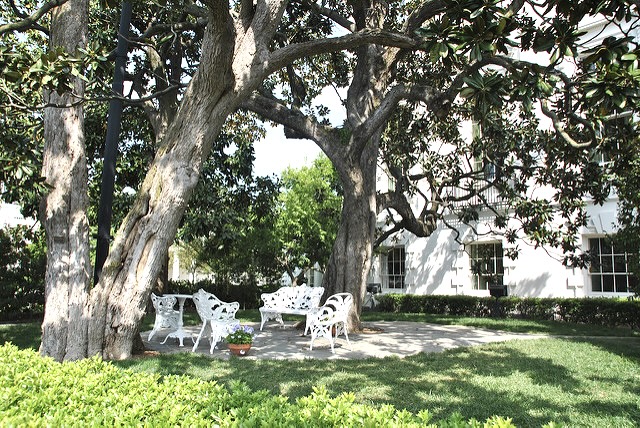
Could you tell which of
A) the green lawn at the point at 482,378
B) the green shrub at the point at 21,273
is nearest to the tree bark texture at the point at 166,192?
the green lawn at the point at 482,378

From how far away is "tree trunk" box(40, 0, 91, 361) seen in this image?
21.4 ft

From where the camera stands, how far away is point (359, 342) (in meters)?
9.74

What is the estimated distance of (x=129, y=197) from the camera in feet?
44.1

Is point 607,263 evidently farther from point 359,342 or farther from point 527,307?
point 359,342

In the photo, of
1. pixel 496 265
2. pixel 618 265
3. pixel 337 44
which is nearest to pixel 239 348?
pixel 337 44

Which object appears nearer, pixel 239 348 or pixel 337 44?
pixel 337 44

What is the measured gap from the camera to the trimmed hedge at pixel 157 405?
2502 millimetres

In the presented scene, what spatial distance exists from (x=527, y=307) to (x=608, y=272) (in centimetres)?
264

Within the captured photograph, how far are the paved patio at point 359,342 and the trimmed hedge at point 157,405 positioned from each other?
15.4 ft

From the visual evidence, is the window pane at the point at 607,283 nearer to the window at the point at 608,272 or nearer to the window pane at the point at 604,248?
the window at the point at 608,272

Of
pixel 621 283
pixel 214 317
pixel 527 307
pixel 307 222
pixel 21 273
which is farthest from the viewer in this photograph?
pixel 307 222

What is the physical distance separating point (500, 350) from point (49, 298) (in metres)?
7.03

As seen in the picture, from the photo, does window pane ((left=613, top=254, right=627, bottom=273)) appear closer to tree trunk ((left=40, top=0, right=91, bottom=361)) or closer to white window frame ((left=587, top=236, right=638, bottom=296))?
white window frame ((left=587, top=236, right=638, bottom=296))

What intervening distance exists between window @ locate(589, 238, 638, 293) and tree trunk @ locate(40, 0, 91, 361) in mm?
14224
